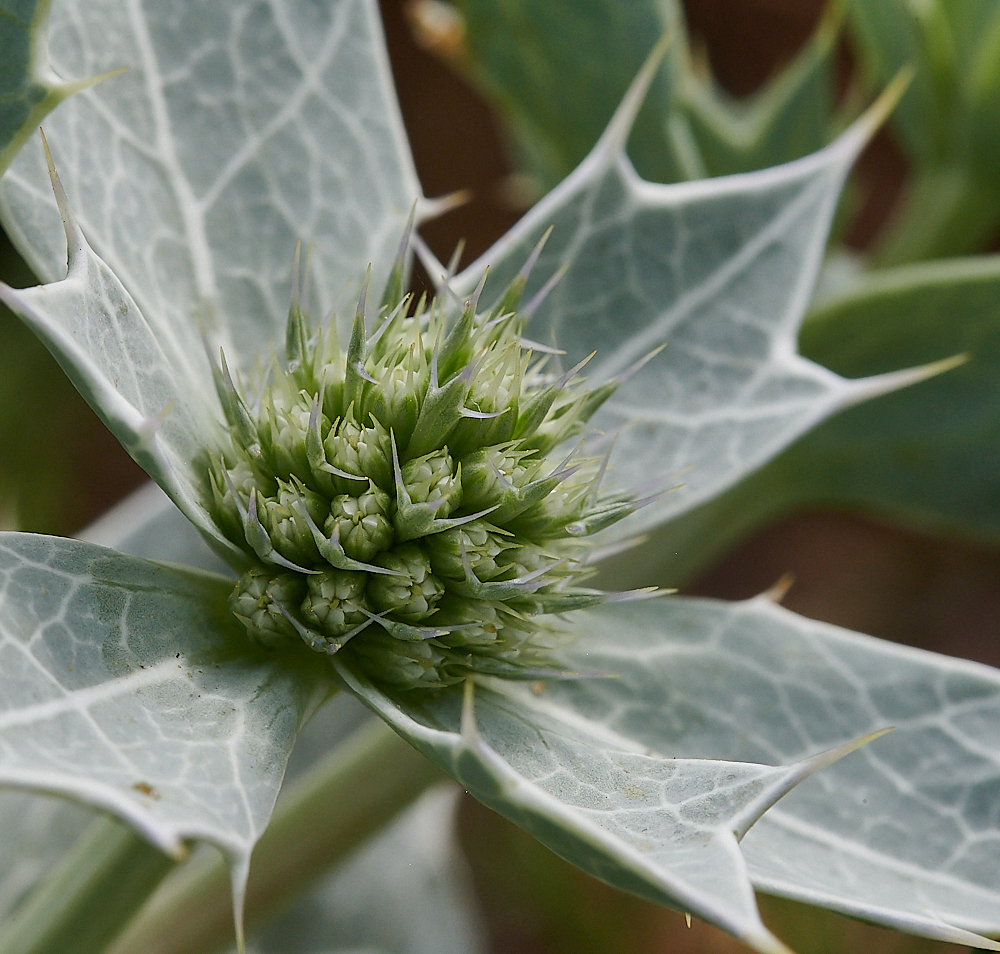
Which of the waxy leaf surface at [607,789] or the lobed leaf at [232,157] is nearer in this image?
the waxy leaf surface at [607,789]

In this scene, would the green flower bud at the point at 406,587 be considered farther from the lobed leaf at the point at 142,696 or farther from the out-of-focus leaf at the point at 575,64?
the out-of-focus leaf at the point at 575,64

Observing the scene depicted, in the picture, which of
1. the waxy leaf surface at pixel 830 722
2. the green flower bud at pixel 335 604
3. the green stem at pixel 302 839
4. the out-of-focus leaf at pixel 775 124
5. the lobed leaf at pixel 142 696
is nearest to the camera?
the lobed leaf at pixel 142 696

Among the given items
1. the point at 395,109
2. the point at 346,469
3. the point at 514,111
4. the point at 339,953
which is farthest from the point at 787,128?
the point at 339,953

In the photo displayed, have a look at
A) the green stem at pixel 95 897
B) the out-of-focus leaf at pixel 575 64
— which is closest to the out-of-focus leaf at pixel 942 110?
the out-of-focus leaf at pixel 575 64

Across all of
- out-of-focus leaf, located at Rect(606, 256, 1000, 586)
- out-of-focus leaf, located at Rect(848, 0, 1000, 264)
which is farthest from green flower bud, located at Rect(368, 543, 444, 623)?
out-of-focus leaf, located at Rect(848, 0, 1000, 264)

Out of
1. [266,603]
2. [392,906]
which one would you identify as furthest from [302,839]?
[392,906]

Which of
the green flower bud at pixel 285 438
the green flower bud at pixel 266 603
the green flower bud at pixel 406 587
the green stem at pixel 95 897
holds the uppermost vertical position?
the green flower bud at pixel 285 438

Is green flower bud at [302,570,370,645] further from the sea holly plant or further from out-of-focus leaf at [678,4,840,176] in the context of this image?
out-of-focus leaf at [678,4,840,176]
